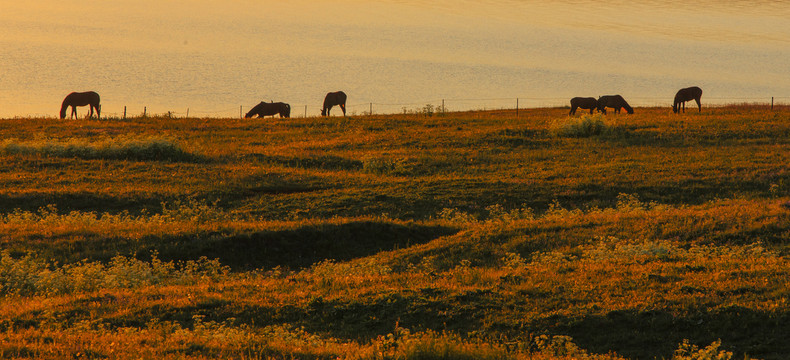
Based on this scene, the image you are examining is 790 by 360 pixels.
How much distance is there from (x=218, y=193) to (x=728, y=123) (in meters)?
28.2

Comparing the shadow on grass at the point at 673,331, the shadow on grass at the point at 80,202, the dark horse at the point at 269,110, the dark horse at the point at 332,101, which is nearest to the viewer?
the shadow on grass at the point at 673,331

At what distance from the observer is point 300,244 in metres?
21.6

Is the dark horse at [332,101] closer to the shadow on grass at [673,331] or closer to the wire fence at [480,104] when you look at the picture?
the wire fence at [480,104]

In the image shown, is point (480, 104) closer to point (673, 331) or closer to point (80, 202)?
point (80, 202)

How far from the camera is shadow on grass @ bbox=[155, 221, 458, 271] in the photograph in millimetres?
20547

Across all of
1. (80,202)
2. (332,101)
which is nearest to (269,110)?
(332,101)

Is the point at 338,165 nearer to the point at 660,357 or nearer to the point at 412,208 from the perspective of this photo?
the point at 412,208

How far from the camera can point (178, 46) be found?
132 metres

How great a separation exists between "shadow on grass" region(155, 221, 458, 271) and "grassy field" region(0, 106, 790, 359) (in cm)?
7

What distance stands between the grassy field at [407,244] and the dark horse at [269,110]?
15663 millimetres

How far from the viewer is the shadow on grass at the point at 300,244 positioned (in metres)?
20.5

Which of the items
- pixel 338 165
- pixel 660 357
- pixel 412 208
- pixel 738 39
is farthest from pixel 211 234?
pixel 738 39

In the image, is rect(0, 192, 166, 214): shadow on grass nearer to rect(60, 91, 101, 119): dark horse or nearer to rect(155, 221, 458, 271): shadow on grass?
rect(155, 221, 458, 271): shadow on grass

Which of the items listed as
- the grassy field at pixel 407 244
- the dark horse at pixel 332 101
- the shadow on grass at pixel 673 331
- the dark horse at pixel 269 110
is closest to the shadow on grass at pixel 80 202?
the grassy field at pixel 407 244
